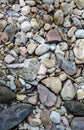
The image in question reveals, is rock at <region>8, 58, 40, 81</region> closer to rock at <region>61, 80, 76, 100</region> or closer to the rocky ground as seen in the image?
the rocky ground

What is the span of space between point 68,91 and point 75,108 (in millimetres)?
67

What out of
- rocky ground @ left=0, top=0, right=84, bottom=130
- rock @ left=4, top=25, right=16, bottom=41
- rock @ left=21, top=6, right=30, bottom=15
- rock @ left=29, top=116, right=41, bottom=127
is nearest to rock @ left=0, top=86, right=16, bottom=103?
rocky ground @ left=0, top=0, right=84, bottom=130

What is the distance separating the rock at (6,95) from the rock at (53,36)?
0.25 metres

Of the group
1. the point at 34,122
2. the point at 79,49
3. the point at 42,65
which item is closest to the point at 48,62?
the point at 42,65

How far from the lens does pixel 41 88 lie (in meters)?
1.43

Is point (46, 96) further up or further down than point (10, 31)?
further down

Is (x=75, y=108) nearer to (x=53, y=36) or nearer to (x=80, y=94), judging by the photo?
(x=80, y=94)

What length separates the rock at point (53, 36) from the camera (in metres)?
1.49

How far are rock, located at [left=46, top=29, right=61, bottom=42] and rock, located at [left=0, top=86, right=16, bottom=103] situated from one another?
0.25m

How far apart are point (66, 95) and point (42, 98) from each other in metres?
0.09

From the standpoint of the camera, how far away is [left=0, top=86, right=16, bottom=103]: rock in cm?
141

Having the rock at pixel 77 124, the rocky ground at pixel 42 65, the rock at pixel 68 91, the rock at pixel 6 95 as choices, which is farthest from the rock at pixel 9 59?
the rock at pixel 77 124

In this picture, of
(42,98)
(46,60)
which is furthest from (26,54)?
(42,98)

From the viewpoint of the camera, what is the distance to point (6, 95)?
141 centimetres
